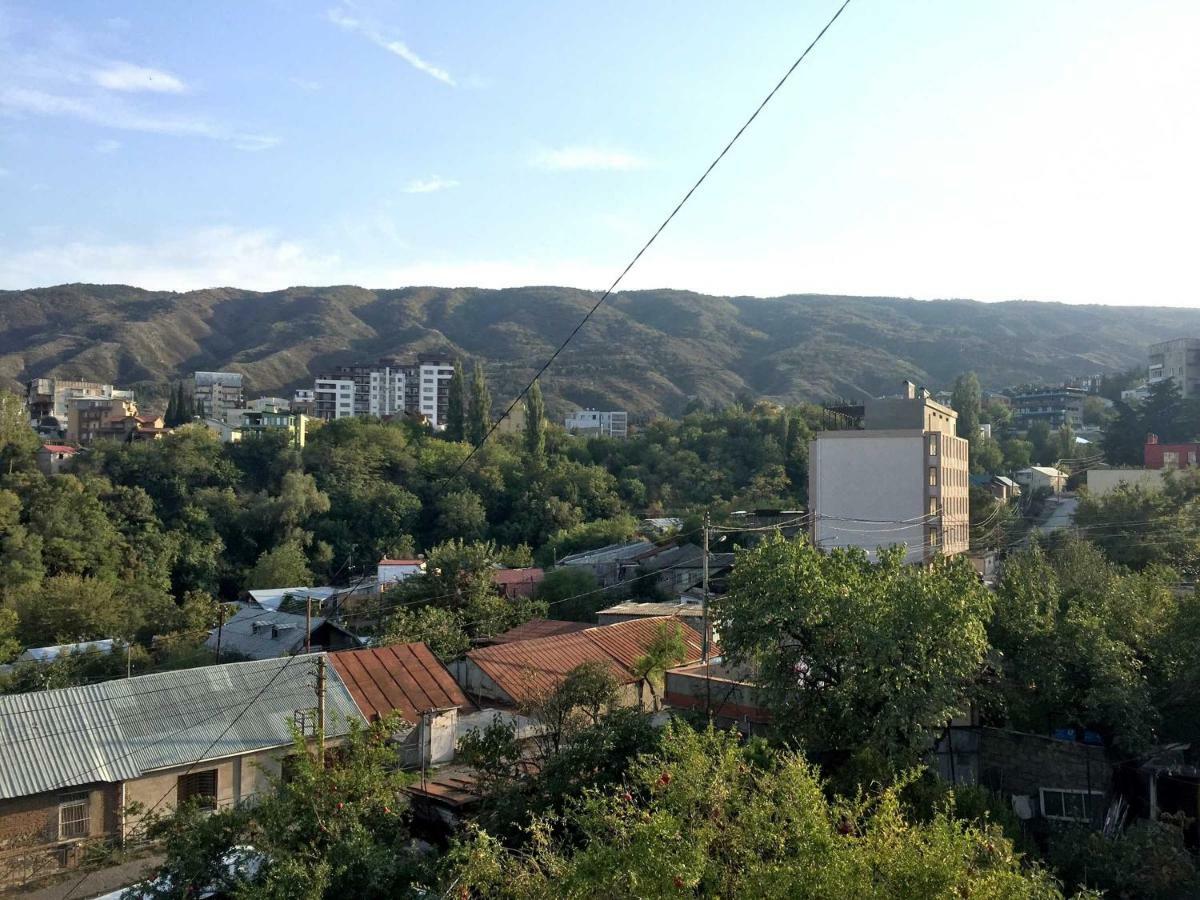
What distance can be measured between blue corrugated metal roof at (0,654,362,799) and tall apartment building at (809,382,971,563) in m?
17.0

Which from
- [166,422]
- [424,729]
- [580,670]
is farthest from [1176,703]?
[166,422]

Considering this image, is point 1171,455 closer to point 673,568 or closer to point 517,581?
point 673,568

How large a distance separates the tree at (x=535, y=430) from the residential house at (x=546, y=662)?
34460 mm

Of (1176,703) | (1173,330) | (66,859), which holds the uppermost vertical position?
(1173,330)

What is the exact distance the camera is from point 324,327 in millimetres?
164625

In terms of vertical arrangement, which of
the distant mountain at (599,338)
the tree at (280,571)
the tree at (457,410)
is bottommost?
the tree at (280,571)

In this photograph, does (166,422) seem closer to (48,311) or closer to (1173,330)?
(48,311)

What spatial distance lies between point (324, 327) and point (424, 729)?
160595 mm

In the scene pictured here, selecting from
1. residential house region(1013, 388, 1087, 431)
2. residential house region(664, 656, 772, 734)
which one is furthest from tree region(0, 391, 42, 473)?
residential house region(1013, 388, 1087, 431)

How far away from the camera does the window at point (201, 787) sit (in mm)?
11766

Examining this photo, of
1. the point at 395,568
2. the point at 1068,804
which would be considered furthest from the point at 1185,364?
the point at 1068,804

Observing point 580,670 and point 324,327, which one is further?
point 324,327

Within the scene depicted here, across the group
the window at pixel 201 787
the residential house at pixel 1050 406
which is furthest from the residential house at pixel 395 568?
the residential house at pixel 1050 406

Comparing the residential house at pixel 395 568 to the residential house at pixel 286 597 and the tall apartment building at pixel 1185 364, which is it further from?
the tall apartment building at pixel 1185 364
